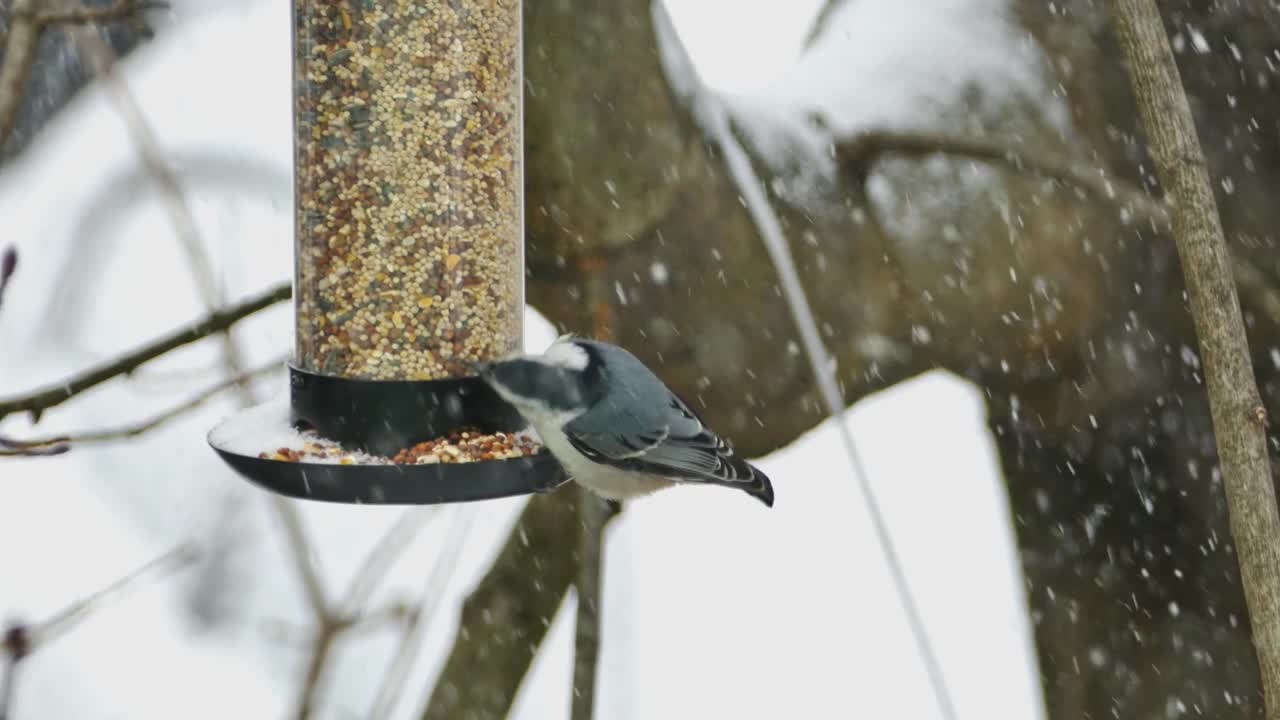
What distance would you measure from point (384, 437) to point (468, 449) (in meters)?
0.11

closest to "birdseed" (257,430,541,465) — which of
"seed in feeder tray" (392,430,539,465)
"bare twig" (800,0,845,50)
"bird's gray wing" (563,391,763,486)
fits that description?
"seed in feeder tray" (392,430,539,465)

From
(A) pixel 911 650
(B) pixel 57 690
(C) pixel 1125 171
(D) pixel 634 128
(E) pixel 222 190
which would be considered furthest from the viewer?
(A) pixel 911 650

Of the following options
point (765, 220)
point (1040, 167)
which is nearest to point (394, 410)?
point (765, 220)

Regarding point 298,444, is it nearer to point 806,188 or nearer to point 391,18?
point 391,18

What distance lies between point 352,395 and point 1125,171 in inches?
64.7

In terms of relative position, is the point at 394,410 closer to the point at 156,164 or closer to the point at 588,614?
the point at 156,164

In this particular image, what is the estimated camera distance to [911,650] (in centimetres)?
458

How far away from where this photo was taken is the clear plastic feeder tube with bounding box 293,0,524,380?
6.25 ft

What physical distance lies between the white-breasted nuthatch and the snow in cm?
58

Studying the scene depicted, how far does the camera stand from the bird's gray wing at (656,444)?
1805 mm

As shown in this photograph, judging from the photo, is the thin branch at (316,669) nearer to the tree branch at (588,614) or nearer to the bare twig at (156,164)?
the bare twig at (156,164)

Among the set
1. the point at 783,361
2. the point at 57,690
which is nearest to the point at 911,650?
the point at 783,361

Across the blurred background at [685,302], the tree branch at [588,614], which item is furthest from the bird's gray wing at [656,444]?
the tree branch at [588,614]

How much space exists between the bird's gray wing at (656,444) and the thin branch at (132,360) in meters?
0.55
